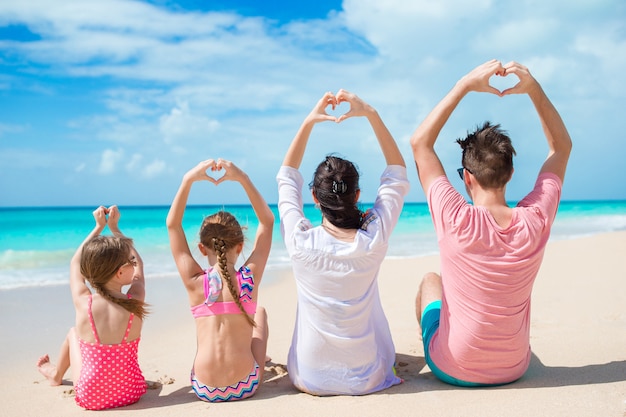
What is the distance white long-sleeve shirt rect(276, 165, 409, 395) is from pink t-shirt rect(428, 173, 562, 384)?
387 mm

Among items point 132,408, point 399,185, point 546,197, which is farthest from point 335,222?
point 132,408

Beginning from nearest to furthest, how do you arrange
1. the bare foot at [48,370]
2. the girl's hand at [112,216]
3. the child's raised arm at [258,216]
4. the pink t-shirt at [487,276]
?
1. the pink t-shirt at [487,276]
2. the child's raised arm at [258,216]
3. the girl's hand at [112,216]
4. the bare foot at [48,370]

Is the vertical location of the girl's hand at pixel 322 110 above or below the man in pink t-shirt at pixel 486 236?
above

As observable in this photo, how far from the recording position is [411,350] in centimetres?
486

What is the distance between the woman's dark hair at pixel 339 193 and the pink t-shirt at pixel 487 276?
0.49 m

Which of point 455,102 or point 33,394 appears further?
point 33,394

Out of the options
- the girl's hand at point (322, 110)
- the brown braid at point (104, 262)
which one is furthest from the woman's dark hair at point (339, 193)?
the brown braid at point (104, 262)

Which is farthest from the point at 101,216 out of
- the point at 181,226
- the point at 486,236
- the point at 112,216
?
the point at 486,236

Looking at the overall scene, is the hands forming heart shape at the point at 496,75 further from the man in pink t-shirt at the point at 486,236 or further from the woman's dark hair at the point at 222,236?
the woman's dark hair at the point at 222,236

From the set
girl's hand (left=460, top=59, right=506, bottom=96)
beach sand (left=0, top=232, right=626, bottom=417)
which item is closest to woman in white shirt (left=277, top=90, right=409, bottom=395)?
beach sand (left=0, top=232, right=626, bottom=417)

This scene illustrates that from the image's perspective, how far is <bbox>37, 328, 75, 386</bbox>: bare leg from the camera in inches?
162

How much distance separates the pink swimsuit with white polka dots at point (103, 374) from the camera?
362cm

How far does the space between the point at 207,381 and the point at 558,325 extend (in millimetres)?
3641

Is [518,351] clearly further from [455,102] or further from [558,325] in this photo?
[558,325]
